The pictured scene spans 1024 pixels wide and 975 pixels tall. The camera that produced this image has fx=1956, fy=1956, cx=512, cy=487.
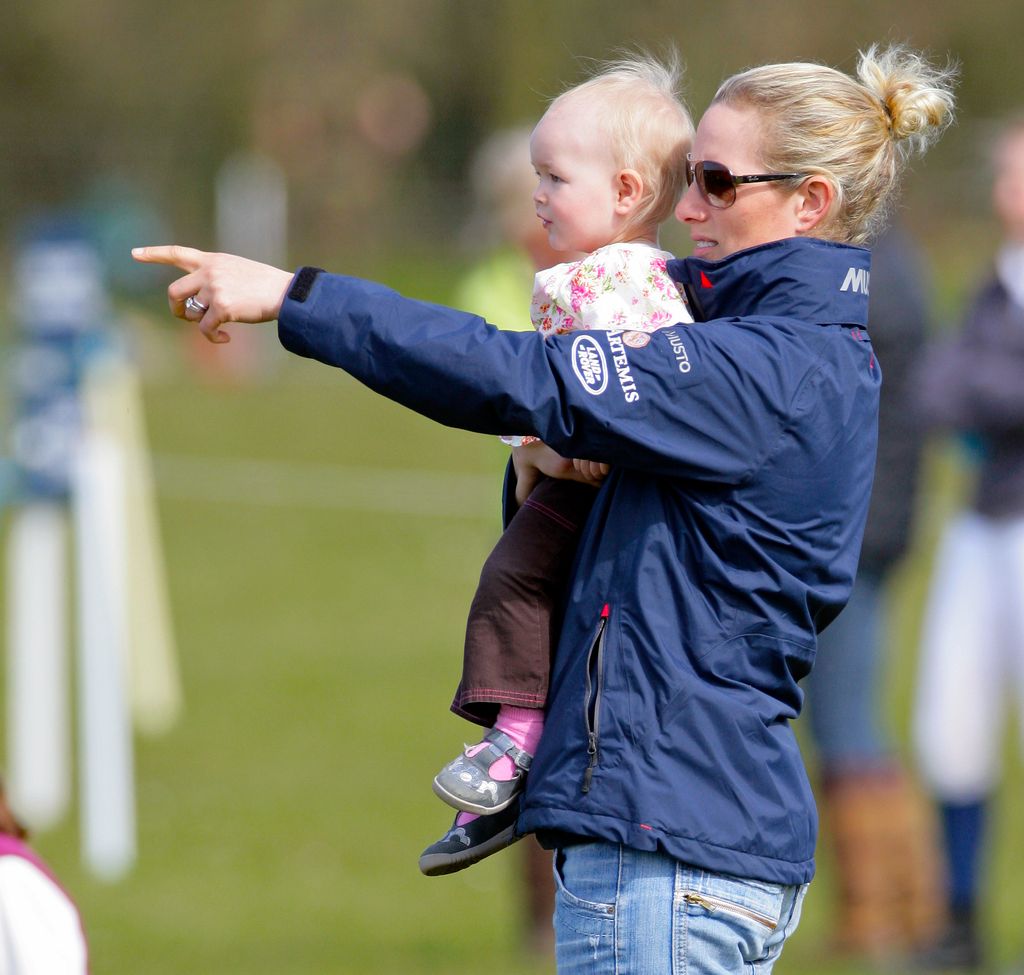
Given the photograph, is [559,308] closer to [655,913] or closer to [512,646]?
[512,646]

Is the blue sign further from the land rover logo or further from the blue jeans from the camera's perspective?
the land rover logo

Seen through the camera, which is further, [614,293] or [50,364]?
[50,364]

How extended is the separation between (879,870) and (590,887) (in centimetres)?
355

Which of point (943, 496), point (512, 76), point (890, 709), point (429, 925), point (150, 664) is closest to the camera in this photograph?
point (429, 925)

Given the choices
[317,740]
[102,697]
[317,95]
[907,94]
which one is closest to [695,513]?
[907,94]

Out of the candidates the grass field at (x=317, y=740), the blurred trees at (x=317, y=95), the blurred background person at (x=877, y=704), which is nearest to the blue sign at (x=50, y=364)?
the grass field at (x=317, y=740)

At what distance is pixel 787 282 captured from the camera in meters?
2.00

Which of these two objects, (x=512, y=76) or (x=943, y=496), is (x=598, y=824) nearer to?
(x=943, y=496)

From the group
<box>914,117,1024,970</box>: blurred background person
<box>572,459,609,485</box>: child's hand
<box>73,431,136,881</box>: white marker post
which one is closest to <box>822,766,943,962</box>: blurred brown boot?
<box>914,117,1024,970</box>: blurred background person

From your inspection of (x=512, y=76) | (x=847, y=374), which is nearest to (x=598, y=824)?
(x=847, y=374)

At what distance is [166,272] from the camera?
24359 millimetres

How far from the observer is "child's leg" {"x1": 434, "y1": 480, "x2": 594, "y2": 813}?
2.12 metres

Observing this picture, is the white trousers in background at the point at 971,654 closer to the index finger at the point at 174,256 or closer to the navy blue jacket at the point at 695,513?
the navy blue jacket at the point at 695,513

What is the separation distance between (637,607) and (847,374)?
0.32m
